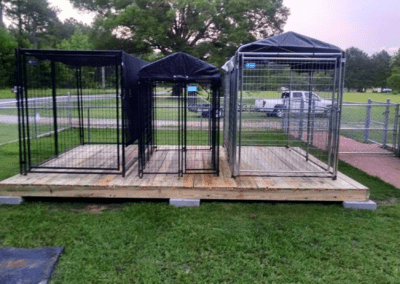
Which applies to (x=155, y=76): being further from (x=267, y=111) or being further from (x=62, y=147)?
(x=62, y=147)

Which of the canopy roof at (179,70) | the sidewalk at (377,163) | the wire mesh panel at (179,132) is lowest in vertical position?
the sidewalk at (377,163)

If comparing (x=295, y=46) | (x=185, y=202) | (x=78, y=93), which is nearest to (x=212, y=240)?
(x=185, y=202)

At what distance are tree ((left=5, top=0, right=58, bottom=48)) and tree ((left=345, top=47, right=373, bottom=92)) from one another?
33486 mm

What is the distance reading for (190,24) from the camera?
2233 cm

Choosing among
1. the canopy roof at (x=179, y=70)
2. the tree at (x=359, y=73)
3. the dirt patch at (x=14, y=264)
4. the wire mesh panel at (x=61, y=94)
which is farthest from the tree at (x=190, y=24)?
the dirt patch at (x=14, y=264)

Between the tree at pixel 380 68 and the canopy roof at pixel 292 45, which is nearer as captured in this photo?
the canopy roof at pixel 292 45

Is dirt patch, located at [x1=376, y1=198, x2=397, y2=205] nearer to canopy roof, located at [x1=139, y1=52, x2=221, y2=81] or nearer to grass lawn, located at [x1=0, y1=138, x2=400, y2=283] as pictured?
grass lawn, located at [x1=0, y1=138, x2=400, y2=283]

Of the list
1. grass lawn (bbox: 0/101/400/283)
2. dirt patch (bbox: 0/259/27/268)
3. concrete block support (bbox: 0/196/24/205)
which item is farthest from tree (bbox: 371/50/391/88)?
dirt patch (bbox: 0/259/27/268)

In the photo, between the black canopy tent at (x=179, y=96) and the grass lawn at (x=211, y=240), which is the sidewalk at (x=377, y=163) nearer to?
the grass lawn at (x=211, y=240)

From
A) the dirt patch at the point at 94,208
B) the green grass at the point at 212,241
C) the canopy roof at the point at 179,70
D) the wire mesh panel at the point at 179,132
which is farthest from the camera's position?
the wire mesh panel at the point at 179,132

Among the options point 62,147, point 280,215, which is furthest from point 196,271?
point 62,147

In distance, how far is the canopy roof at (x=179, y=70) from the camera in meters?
4.84

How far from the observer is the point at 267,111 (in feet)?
18.5

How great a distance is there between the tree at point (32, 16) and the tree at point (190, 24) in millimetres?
17687
